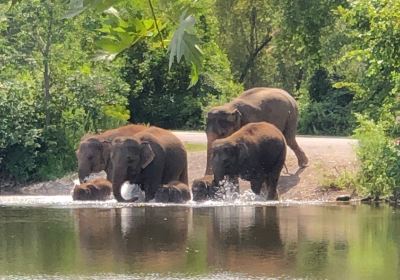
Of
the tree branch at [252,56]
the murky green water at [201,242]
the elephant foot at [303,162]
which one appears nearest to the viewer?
the murky green water at [201,242]

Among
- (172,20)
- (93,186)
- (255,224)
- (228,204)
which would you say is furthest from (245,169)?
(172,20)

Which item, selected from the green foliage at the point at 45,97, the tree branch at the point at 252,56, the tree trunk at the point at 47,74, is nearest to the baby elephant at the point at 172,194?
the green foliage at the point at 45,97

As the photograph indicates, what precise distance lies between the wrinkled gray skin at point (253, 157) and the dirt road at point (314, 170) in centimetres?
82

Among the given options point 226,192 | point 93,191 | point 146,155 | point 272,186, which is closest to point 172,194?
point 146,155

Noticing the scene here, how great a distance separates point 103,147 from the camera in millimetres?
23141

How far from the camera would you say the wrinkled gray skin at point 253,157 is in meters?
21.5

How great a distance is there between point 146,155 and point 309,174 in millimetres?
4104

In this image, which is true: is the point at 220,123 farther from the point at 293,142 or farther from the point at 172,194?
the point at 172,194

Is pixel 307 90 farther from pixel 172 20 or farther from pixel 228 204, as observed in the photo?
pixel 172 20

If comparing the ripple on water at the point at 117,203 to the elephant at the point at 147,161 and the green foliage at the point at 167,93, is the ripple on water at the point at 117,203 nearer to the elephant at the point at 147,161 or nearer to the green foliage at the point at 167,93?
the elephant at the point at 147,161

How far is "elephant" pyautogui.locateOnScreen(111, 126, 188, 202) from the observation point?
21578 mm

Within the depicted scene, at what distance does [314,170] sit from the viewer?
78.5ft

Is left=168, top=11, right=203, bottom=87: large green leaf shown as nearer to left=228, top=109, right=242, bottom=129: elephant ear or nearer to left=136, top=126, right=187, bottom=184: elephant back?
left=136, top=126, right=187, bottom=184: elephant back

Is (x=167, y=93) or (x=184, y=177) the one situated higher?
(x=167, y=93)
